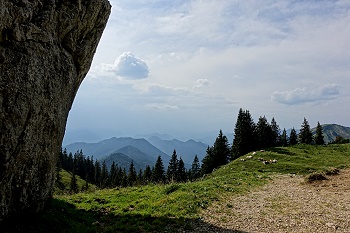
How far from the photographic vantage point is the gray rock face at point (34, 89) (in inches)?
527

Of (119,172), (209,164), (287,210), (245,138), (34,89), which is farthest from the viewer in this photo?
(119,172)

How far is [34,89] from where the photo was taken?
14.8 metres

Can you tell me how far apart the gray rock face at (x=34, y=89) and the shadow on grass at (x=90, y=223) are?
0.78 m

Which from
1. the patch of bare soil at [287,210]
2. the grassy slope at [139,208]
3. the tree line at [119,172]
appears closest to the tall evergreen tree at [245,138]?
the tree line at [119,172]

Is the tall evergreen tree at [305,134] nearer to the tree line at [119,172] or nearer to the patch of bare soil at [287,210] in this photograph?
the tree line at [119,172]

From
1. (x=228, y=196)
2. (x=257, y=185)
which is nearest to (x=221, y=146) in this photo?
(x=257, y=185)

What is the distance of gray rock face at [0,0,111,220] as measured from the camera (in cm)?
1340

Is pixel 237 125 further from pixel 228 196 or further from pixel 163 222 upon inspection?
pixel 163 222

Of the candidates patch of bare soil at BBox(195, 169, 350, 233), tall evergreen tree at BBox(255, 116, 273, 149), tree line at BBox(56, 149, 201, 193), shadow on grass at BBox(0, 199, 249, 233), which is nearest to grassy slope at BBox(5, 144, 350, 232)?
shadow on grass at BBox(0, 199, 249, 233)

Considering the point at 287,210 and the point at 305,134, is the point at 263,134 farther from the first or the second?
the point at 287,210

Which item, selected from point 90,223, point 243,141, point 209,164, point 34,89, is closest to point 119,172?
point 209,164

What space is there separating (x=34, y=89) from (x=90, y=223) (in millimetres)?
9603

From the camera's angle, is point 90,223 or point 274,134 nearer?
point 90,223

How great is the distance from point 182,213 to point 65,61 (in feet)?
43.4
